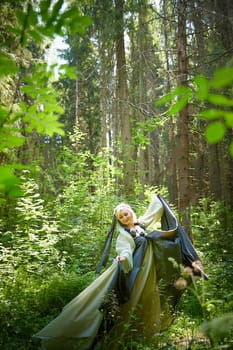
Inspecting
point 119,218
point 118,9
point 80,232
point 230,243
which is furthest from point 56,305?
point 118,9

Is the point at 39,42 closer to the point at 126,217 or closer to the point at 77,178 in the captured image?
the point at 126,217

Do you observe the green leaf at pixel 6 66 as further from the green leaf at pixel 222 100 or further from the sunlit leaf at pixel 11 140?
the green leaf at pixel 222 100

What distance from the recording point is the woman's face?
524 centimetres

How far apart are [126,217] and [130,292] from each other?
1061 mm

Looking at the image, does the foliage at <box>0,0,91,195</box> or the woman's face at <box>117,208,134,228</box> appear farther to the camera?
the woman's face at <box>117,208,134,228</box>

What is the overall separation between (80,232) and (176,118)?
4.83 m

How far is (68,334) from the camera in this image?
176 inches

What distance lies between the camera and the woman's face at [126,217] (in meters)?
5.24

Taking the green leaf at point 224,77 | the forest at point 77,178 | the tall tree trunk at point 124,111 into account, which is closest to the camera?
the green leaf at point 224,77

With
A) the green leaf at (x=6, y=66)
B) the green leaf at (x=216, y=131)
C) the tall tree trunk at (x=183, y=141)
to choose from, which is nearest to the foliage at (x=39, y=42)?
the green leaf at (x=6, y=66)

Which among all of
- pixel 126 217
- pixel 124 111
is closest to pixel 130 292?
pixel 126 217

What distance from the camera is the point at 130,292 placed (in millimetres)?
4676

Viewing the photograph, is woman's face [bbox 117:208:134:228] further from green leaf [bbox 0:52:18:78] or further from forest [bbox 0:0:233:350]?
green leaf [bbox 0:52:18:78]

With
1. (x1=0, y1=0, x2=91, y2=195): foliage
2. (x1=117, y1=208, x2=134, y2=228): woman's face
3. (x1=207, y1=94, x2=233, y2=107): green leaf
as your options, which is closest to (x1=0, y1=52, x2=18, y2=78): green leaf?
(x1=0, y1=0, x2=91, y2=195): foliage
